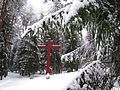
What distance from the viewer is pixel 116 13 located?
3.58 metres

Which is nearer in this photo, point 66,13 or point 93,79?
point 66,13

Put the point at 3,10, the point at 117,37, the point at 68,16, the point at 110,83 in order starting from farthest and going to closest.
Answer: the point at 3,10, the point at 110,83, the point at 117,37, the point at 68,16

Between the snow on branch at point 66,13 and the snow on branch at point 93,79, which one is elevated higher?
the snow on branch at point 66,13

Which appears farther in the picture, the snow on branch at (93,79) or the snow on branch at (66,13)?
the snow on branch at (93,79)

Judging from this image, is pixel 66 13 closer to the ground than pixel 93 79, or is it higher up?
higher up

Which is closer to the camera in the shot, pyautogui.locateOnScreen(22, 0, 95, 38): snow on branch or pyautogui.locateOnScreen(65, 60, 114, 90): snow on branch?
pyautogui.locateOnScreen(22, 0, 95, 38): snow on branch

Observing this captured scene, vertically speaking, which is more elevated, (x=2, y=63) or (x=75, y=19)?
(x=75, y=19)

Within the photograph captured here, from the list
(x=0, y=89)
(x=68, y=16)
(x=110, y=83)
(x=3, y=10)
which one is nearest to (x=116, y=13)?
(x=68, y=16)

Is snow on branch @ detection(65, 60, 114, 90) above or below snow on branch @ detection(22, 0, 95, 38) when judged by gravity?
below

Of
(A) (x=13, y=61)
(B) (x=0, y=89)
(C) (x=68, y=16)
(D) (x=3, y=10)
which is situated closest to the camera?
(C) (x=68, y=16)

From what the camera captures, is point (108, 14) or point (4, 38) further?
point (4, 38)

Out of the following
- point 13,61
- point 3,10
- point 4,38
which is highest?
point 3,10

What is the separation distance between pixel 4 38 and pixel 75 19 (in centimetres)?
2979

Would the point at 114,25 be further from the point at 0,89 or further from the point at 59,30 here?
the point at 0,89
